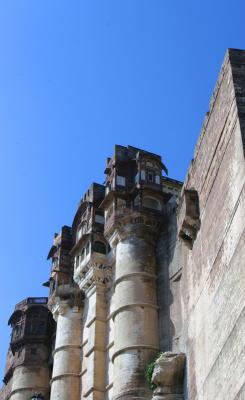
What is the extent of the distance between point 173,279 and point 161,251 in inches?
56.8

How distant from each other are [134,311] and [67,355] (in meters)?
4.66

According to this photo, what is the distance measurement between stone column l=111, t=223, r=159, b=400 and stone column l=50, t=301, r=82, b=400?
135 inches

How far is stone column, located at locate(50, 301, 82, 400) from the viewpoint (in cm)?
2372

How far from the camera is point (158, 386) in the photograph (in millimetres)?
18625

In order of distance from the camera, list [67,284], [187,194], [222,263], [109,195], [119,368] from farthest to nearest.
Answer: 1. [67,284]
2. [109,195]
3. [119,368]
4. [187,194]
5. [222,263]

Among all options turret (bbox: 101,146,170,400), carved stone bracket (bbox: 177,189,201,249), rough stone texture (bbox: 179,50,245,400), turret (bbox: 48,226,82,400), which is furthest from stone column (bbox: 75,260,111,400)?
carved stone bracket (bbox: 177,189,201,249)

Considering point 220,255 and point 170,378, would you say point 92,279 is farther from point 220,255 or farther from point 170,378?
point 220,255

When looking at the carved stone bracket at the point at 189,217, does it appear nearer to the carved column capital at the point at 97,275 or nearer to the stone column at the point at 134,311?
the stone column at the point at 134,311

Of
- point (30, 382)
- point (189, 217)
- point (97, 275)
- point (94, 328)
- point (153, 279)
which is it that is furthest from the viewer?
point (30, 382)

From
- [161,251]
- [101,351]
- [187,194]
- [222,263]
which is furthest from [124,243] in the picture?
[222,263]

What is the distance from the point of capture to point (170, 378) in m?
18.5

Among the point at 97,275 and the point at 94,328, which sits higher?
the point at 97,275

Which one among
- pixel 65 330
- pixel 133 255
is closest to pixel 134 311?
pixel 133 255

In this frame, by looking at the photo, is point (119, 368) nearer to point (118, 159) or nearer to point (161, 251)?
point (161, 251)
